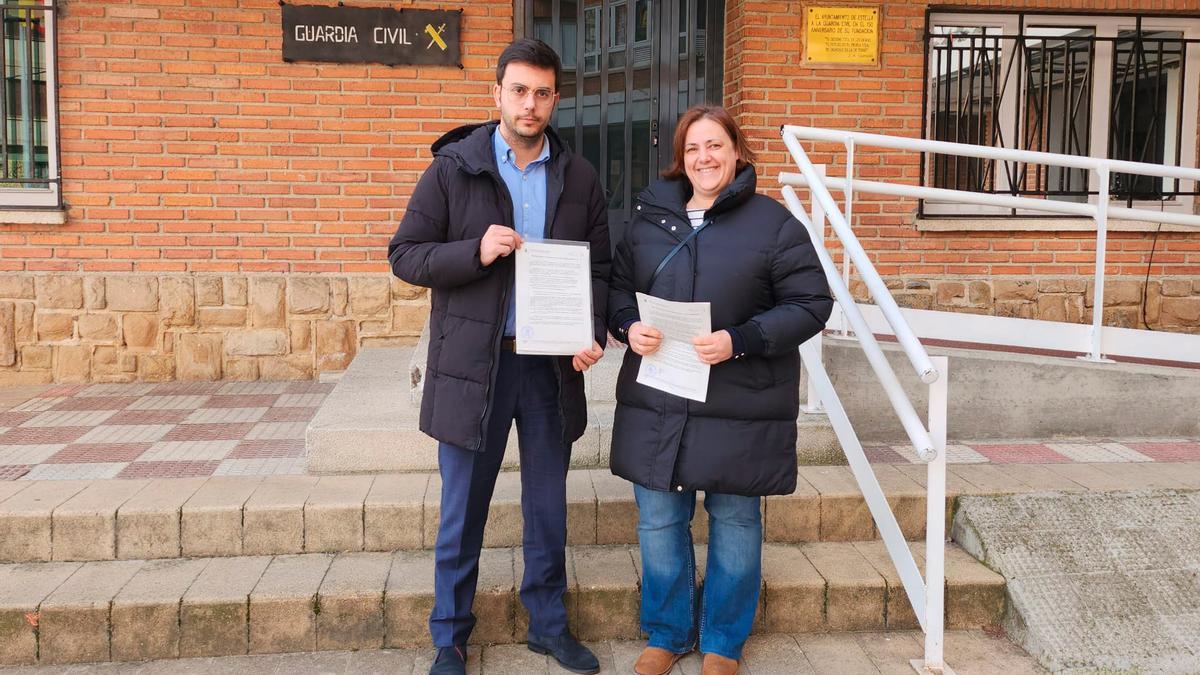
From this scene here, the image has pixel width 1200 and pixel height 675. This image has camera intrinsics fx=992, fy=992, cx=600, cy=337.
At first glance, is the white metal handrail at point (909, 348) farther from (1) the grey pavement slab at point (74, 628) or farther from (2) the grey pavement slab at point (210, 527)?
(1) the grey pavement slab at point (74, 628)

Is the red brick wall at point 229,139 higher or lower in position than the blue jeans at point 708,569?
higher

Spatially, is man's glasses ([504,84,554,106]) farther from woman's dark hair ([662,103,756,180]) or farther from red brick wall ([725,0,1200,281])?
red brick wall ([725,0,1200,281])

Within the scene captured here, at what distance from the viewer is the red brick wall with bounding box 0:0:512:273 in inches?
248

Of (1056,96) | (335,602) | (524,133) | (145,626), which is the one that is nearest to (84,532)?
(145,626)

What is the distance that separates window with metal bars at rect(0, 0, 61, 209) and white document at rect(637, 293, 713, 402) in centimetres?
493

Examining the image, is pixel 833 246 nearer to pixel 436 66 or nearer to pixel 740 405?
pixel 436 66

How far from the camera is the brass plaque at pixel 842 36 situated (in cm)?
664

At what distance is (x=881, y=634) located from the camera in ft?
12.1

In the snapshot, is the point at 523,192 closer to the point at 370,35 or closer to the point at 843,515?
the point at 843,515

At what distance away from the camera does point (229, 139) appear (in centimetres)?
641

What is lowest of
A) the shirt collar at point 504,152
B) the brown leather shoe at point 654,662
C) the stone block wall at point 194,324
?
the brown leather shoe at point 654,662

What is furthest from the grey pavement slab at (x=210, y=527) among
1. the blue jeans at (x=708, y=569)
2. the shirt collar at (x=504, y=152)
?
the shirt collar at (x=504, y=152)

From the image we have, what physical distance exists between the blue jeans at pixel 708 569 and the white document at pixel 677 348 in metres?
0.37

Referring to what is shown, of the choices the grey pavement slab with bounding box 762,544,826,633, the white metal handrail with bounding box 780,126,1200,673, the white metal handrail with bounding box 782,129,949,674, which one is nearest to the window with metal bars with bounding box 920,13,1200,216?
the white metal handrail with bounding box 780,126,1200,673
